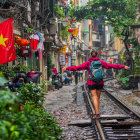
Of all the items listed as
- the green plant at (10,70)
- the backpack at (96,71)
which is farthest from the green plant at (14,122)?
the green plant at (10,70)

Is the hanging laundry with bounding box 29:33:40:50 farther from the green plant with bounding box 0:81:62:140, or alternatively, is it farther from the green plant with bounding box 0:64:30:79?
the green plant with bounding box 0:81:62:140

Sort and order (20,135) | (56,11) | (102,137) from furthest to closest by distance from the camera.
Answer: (56,11) → (102,137) → (20,135)

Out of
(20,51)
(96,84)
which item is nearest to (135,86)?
(20,51)

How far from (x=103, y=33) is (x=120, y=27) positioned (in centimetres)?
5888

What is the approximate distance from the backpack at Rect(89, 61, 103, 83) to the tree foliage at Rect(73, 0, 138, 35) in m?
13.9

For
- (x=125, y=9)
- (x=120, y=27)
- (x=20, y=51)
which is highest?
(x=125, y=9)

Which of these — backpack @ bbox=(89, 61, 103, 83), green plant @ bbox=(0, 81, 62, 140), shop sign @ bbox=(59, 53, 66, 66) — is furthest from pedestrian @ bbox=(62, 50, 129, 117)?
shop sign @ bbox=(59, 53, 66, 66)

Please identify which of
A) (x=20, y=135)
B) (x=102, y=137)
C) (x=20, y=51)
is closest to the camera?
(x=20, y=135)

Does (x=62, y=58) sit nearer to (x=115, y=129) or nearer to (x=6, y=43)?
(x=6, y=43)

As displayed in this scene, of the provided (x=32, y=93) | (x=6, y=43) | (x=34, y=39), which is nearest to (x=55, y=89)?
(x=34, y=39)

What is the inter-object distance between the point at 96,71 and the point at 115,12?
1589 cm

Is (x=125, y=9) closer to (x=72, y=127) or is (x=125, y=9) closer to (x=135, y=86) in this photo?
(x=135, y=86)

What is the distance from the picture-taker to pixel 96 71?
7211 millimetres

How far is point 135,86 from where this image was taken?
18359 millimetres
